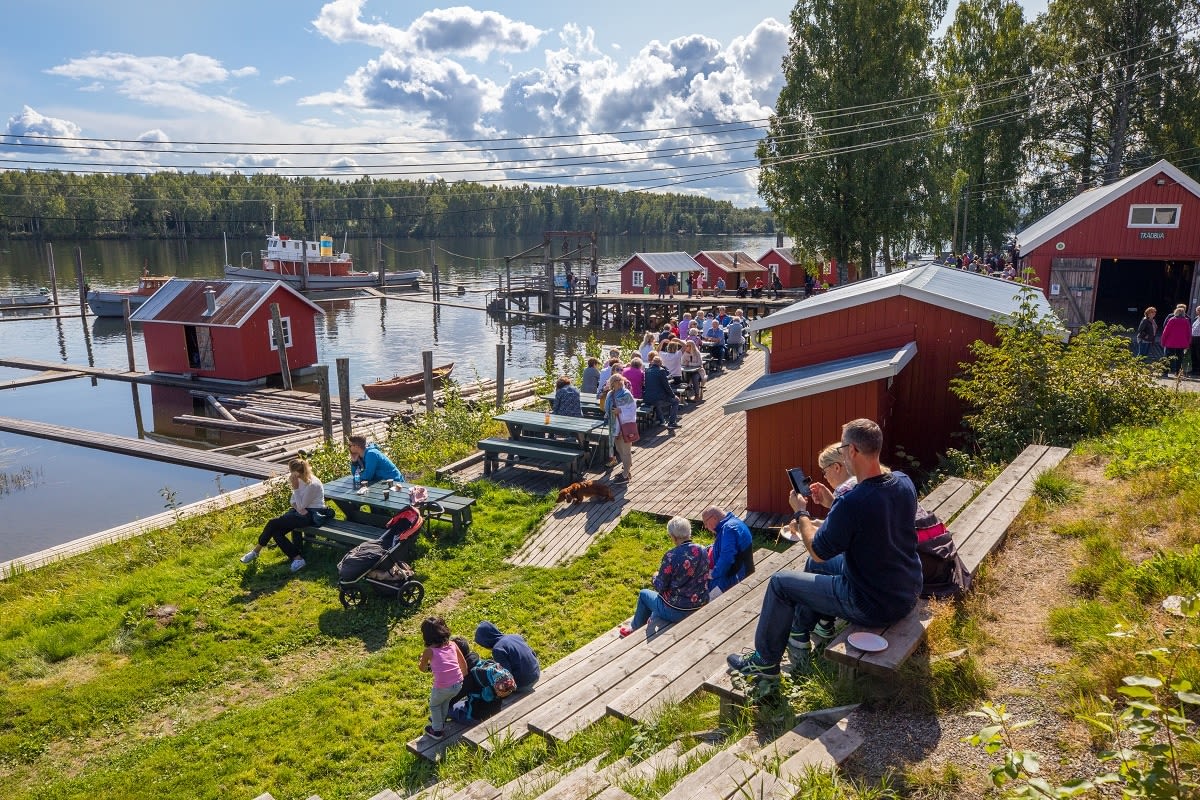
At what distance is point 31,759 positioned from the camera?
6520 millimetres

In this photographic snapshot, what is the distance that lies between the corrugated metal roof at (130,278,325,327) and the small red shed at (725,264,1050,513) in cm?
2081

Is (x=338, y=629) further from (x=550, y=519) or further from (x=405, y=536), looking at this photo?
(x=550, y=519)

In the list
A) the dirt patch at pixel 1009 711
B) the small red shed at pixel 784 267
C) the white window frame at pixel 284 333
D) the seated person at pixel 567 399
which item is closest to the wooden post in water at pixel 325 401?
the seated person at pixel 567 399

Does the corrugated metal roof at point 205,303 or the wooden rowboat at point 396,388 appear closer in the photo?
the wooden rowboat at point 396,388

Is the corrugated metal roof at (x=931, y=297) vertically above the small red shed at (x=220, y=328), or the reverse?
the corrugated metal roof at (x=931, y=297)

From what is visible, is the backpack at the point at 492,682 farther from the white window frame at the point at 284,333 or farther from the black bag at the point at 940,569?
the white window frame at the point at 284,333

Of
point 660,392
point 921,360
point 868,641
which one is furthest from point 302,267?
point 868,641

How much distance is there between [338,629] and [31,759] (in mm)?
2854

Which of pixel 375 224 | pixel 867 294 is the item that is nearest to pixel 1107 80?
pixel 867 294

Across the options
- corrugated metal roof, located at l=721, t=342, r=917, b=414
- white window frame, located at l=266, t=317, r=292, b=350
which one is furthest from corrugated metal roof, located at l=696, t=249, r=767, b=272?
corrugated metal roof, located at l=721, t=342, r=917, b=414

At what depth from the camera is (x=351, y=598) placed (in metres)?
8.89

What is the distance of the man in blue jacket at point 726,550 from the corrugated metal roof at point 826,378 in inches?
130

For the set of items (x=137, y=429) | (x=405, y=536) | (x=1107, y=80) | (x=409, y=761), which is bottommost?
(x=137, y=429)

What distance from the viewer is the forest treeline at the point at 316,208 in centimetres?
11100
